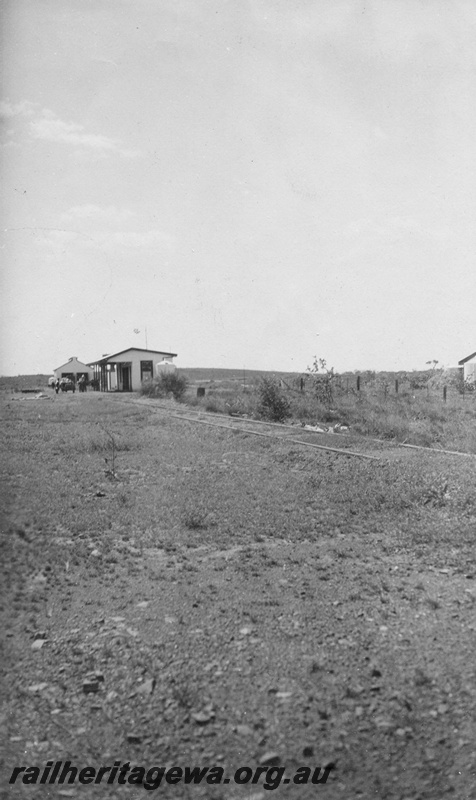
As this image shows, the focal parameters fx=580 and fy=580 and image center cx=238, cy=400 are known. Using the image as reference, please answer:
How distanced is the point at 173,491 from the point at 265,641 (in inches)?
185

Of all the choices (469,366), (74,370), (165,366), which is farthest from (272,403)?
(74,370)

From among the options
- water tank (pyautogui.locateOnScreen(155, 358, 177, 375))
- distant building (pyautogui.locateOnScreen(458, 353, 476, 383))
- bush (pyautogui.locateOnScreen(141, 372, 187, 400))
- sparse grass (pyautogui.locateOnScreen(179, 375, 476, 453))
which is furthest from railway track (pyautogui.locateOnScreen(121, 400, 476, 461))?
water tank (pyautogui.locateOnScreen(155, 358, 177, 375))

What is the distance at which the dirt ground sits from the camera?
2.69 metres

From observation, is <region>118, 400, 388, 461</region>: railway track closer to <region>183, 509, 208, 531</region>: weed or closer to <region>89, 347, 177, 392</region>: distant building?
<region>183, 509, 208, 531</region>: weed

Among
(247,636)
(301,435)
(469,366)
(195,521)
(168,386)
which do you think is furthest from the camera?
(469,366)

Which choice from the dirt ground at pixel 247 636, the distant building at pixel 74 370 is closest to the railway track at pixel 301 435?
the dirt ground at pixel 247 636

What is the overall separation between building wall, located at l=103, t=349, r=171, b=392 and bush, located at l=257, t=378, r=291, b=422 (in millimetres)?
28778

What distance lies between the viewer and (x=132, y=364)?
165ft

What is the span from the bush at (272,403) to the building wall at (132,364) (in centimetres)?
2878

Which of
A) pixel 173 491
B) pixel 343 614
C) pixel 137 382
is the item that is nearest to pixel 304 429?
pixel 173 491

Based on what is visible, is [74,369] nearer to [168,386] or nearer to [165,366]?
[165,366]

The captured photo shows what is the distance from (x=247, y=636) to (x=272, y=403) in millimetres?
17673

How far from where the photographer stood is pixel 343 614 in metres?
4.12

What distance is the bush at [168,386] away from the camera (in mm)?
36031
